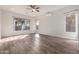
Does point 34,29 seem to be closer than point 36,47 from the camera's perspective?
No

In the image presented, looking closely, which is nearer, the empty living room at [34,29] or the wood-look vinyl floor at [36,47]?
the wood-look vinyl floor at [36,47]

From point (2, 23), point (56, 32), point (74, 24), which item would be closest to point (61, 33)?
point (56, 32)

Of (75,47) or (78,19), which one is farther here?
(78,19)

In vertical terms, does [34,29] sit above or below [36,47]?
above

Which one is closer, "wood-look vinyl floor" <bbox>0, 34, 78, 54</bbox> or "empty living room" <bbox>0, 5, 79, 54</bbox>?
"wood-look vinyl floor" <bbox>0, 34, 78, 54</bbox>
